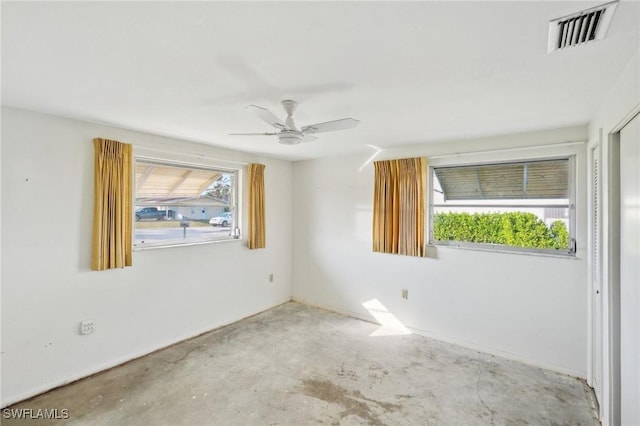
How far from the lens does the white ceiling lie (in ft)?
4.09

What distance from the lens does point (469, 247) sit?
345cm

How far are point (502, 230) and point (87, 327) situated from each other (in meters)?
4.25

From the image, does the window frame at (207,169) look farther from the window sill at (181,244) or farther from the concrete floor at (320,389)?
the concrete floor at (320,389)

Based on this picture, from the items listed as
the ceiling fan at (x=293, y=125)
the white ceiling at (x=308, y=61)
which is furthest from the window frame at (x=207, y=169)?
the ceiling fan at (x=293, y=125)

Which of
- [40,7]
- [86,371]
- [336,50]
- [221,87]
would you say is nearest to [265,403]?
[86,371]

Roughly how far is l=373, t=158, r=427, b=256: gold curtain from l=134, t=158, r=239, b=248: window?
1965mm

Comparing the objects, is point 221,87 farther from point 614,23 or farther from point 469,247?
point 469,247

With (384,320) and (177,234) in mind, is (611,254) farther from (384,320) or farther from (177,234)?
(177,234)

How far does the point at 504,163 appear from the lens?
3.28 m

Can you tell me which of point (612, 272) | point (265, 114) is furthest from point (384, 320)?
point (265, 114)

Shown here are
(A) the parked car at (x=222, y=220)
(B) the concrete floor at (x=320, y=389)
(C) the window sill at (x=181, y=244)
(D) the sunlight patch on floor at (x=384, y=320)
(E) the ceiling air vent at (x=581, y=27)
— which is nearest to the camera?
(E) the ceiling air vent at (x=581, y=27)

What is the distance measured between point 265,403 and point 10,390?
201cm

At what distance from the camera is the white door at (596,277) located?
7.48 ft

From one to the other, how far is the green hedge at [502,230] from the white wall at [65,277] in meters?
3.06
